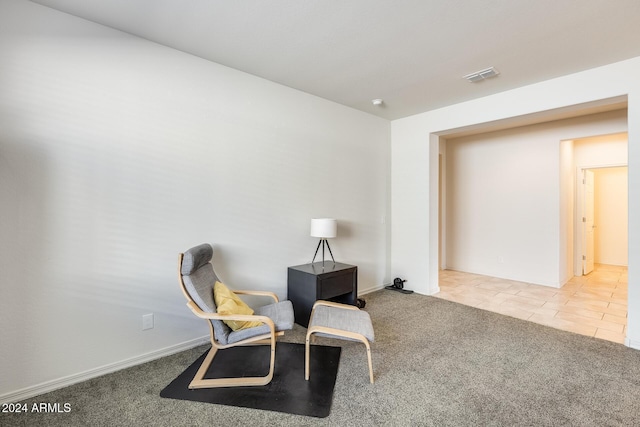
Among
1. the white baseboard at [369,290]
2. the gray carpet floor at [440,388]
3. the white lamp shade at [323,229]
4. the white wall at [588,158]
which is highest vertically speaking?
the white wall at [588,158]

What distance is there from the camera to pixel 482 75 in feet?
10.0

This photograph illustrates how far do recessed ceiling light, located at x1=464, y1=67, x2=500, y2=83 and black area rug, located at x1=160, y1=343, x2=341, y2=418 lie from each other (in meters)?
3.04

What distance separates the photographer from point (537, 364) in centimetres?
241

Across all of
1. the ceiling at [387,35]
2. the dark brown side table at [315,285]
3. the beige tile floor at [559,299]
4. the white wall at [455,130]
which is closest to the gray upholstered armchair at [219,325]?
the dark brown side table at [315,285]

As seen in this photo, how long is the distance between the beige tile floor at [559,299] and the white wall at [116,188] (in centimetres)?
281

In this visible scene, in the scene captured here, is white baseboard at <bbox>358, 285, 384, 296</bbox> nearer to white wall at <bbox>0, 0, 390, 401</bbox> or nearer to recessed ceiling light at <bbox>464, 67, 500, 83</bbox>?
white wall at <bbox>0, 0, 390, 401</bbox>

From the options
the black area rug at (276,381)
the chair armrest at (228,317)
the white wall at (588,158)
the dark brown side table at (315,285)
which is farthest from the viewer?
the white wall at (588,158)

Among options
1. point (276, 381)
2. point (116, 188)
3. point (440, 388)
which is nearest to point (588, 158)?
point (440, 388)

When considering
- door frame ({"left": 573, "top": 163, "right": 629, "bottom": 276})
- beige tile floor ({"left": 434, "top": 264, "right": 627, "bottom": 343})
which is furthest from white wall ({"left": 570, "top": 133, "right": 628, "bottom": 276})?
beige tile floor ({"left": 434, "top": 264, "right": 627, "bottom": 343})

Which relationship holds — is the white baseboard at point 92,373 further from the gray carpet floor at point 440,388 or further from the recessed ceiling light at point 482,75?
the recessed ceiling light at point 482,75

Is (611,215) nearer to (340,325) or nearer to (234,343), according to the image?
(340,325)

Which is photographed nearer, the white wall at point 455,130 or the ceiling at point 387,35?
the ceiling at point 387,35

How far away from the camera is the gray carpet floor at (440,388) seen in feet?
5.88

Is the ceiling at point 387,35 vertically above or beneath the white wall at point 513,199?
above
